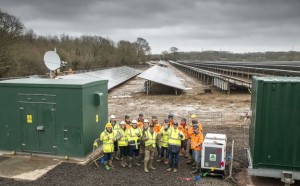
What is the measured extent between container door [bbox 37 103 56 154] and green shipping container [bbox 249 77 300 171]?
743 cm

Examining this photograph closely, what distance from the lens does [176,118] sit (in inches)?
821

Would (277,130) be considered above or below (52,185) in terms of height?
above

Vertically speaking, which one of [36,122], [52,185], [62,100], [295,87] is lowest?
[52,185]

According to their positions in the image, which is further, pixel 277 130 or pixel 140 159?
pixel 140 159

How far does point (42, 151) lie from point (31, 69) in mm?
27850

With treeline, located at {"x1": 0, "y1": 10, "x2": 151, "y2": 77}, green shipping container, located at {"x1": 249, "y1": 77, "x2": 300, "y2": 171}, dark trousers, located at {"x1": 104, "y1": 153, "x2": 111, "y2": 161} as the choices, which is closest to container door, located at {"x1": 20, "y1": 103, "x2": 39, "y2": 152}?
dark trousers, located at {"x1": 104, "y1": 153, "x2": 111, "y2": 161}

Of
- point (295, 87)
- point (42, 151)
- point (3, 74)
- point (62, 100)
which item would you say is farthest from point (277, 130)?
point (3, 74)

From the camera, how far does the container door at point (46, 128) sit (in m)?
11.8

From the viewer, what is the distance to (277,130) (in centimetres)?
916

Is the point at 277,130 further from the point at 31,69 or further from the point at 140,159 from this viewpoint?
the point at 31,69

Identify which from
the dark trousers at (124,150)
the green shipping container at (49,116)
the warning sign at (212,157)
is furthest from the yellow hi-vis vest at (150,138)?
the green shipping container at (49,116)

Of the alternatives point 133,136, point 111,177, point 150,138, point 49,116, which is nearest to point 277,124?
point 150,138

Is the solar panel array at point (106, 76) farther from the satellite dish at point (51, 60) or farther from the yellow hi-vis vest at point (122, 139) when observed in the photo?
the yellow hi-vis vest at point (122, 139)

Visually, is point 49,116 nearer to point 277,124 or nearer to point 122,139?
point 122,139
